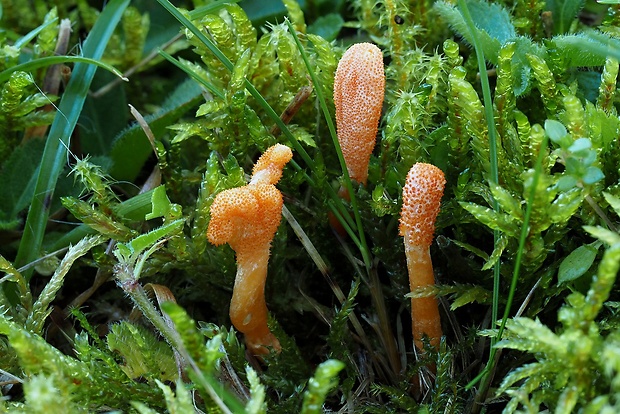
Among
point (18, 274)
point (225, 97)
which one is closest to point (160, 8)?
point (225, 97)

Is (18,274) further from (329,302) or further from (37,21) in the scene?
(37,21)

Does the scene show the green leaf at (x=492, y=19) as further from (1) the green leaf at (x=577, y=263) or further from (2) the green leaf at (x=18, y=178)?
→ (2) the green leaf at (x=18, y=178)

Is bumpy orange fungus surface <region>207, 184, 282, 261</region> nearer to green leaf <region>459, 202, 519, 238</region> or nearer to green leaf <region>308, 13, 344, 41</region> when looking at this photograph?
green leaf <region>459, 202, 519, 238</region>

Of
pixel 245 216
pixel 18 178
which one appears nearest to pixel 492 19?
pixel 245 216

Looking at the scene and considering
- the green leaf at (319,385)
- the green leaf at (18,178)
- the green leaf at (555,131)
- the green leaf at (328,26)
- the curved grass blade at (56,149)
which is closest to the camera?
the green leaf at (319,385)

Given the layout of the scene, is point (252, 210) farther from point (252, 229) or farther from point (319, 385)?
point (319, 385)

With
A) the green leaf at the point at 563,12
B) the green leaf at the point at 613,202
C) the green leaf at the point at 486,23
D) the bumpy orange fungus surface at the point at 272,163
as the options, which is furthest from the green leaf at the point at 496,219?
the green leaf at the point at 563,12
